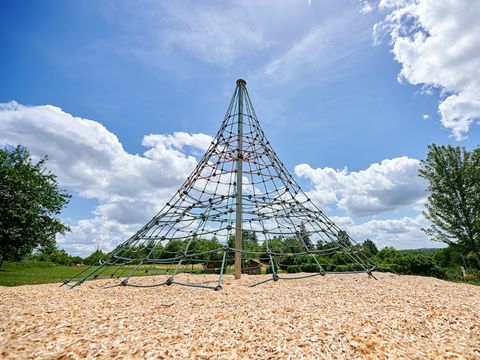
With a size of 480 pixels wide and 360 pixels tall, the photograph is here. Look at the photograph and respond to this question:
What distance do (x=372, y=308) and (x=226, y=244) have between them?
3909 millimetres

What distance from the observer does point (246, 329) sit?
3203 millimetres

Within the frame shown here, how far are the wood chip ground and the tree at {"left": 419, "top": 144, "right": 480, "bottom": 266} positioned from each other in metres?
11.9

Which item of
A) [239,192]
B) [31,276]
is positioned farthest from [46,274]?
[239,192]

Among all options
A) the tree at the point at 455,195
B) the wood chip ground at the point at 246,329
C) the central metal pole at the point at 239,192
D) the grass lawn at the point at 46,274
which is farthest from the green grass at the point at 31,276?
the tree at the point at 455,195

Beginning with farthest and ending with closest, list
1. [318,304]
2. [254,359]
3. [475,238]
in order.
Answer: [475,238] < [318,304] < [254,359]

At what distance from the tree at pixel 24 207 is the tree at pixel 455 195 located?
902 inches

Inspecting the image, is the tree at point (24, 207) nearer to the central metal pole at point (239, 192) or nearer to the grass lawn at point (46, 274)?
the grass lawn at point (46, 274)

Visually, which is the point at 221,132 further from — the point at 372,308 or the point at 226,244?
the point at 372,308

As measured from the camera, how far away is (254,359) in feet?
8.44

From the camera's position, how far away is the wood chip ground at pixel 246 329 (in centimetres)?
271

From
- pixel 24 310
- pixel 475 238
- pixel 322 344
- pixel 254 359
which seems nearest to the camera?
pixel 254 359

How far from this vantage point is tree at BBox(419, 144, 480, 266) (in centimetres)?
1345

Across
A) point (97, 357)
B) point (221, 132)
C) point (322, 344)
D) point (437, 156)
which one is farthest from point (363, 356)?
point (437, 156)

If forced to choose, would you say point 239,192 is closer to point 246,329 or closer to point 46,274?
point 246,329
